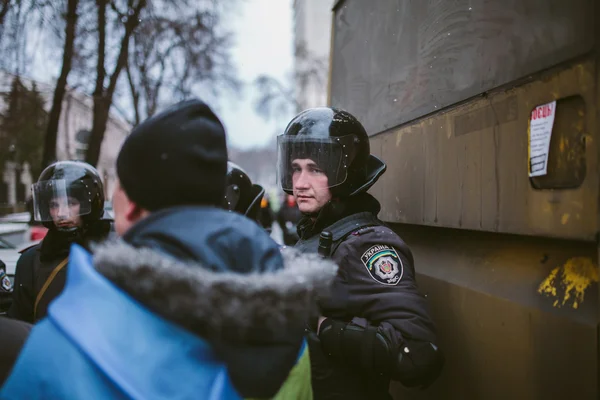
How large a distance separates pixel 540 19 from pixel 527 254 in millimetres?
731

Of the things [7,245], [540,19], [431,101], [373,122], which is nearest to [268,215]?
[7,245]

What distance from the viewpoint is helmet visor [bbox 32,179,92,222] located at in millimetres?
3070

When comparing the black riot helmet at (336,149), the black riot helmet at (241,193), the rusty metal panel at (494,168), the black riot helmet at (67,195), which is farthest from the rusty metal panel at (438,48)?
the black riot helmet at (67,195)

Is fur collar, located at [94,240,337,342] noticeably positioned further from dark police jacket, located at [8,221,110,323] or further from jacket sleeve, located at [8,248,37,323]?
jacket sleeve, located at [8,248,37,323]

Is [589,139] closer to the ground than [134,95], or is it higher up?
closer to the ground

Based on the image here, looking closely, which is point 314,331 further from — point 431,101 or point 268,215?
point 268,215

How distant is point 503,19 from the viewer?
175cm

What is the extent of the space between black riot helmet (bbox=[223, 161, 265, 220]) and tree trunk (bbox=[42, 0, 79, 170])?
479 centimetres

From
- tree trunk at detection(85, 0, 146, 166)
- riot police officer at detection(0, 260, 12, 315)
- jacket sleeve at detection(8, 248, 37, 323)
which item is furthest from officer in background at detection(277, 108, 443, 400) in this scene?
tree trunk at detection(85, 0, 146, 166)

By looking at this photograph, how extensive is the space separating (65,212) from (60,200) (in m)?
0.09

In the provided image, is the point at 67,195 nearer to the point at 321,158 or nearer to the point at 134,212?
the point at 321,158

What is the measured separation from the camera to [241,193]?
12.7ft

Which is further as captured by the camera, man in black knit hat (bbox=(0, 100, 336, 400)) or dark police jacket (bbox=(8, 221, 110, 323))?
dark police jacket (bbox=(8, 221, 110, 323))

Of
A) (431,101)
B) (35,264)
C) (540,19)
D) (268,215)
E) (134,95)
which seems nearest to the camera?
(540,19)
